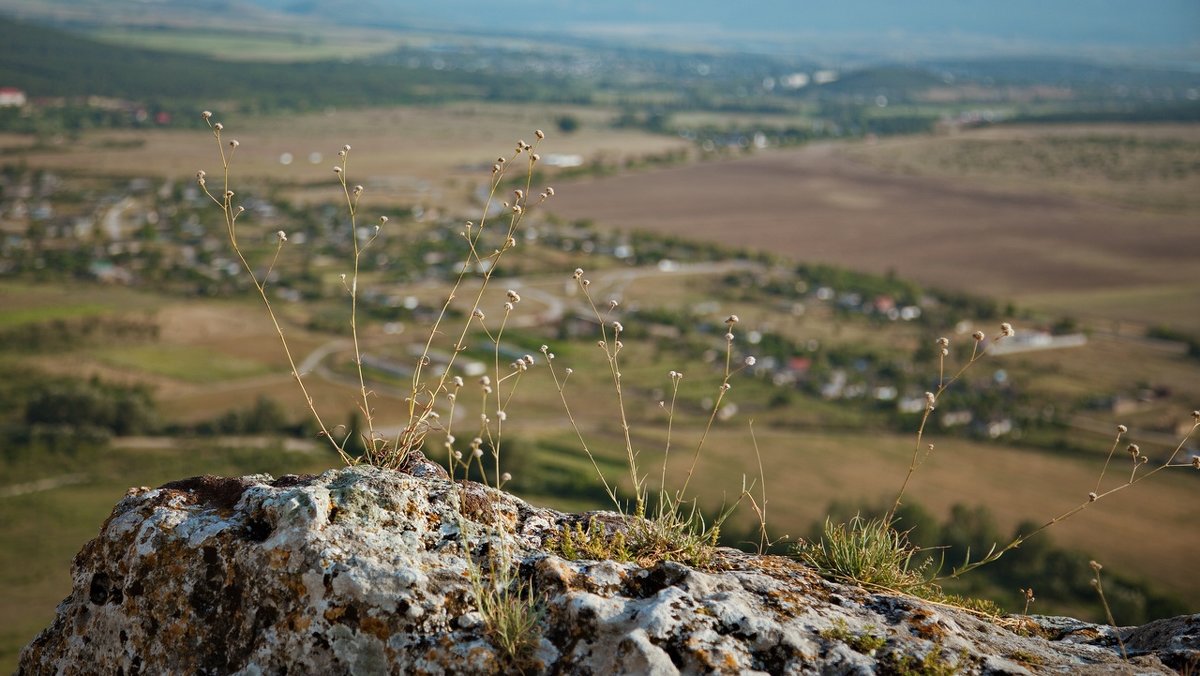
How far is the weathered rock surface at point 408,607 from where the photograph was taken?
3.60m

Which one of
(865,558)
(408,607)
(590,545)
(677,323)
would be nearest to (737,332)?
(677,323)

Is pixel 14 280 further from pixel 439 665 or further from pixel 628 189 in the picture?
pixel 439 665

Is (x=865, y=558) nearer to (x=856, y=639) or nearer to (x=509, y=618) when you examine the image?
(x=856, y=639)

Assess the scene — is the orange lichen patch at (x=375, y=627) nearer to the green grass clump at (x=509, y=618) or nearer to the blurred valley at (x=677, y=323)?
the green grass clump at (x=509, y=618)

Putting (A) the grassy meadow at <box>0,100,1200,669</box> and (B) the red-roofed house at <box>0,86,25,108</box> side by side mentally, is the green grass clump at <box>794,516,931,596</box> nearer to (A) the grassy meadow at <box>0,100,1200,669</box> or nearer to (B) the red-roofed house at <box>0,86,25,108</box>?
(A) the grassy meadow at <box>0,100,1200,669</box>

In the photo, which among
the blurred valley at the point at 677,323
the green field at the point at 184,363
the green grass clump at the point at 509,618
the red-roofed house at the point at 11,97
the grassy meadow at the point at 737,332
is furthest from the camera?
the red-roofed house at the point at 11,97

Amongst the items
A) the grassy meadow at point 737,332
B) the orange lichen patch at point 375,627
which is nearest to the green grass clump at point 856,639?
the orange lichen patch at point 375,627

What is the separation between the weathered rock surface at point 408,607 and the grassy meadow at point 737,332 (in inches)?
152

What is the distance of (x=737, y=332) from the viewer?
5784cm

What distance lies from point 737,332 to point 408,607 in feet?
180

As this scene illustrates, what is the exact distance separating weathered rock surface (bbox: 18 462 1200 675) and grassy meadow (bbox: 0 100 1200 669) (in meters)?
3.87

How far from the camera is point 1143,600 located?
28406 mm

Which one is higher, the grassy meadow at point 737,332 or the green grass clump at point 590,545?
the green grass clump at point 590,545

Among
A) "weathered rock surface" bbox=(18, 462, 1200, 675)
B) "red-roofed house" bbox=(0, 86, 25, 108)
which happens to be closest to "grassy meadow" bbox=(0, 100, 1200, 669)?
"weathered rock surface" bbox=(18, 462, 1200, 675)
